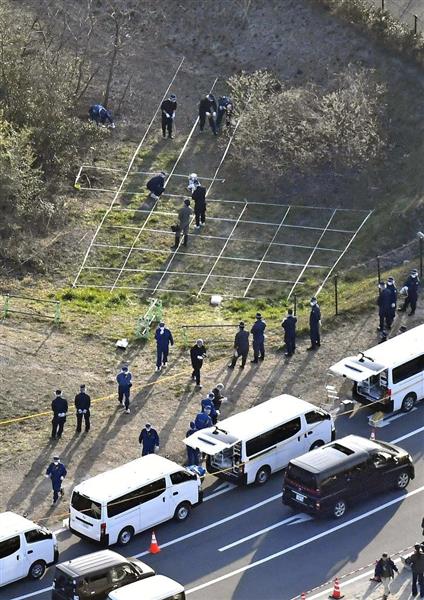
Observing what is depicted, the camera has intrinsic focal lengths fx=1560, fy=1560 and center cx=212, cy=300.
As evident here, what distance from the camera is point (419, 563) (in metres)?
36.2

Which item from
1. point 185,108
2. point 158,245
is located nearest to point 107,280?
point 158,245

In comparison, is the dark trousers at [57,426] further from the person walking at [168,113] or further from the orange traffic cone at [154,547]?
the person walking at [168,113]


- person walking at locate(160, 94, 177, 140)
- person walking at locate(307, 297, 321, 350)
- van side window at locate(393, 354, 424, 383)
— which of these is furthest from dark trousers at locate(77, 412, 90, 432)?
person walking at locate(160, 94, 177, 140)

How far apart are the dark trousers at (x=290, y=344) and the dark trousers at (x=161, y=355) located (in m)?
3.64

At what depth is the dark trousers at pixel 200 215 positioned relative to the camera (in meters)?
55.3

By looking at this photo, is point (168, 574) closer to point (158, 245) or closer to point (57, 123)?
point (158, 245)

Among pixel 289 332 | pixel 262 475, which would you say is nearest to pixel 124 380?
pixel 262 475

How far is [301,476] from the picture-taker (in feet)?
128

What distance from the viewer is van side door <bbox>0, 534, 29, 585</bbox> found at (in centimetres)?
3700

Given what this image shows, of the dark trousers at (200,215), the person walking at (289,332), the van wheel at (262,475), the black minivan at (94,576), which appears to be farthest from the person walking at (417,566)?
the dark trousers at (200,215)

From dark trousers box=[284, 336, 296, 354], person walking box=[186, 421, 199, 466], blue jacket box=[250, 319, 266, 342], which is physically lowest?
person walking box=[186, 421, 199, 466]

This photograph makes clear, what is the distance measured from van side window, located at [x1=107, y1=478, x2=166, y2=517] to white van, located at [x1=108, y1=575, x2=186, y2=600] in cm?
339

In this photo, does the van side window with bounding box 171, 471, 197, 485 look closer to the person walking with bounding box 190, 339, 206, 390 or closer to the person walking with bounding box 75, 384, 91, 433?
the person walking with bounding box 75, 384, 91, 433

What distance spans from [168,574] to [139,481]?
2512mm
